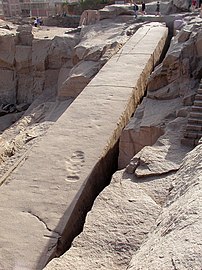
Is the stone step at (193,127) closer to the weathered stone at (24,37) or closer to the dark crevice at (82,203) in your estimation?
the dark crevice at (82,203)

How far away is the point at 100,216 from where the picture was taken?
130 inches

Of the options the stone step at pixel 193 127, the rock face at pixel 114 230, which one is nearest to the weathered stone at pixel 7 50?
the stone step at pixel 193 127

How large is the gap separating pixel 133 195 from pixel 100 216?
15.1 inches

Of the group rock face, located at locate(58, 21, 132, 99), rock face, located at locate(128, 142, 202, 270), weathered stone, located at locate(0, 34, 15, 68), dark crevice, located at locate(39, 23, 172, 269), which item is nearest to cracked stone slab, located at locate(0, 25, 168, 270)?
dark crevice, located at locate(39, 23, 172, 269)

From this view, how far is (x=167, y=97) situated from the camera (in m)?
5.38

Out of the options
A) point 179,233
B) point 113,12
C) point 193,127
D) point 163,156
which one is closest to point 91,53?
point 113,12

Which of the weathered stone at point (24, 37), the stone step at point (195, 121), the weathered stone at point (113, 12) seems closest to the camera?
the stone step at point (195, 121)

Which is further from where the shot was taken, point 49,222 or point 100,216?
point 49,222

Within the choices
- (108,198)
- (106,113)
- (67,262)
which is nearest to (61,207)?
(108,198)

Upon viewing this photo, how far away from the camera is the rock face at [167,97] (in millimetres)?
4801

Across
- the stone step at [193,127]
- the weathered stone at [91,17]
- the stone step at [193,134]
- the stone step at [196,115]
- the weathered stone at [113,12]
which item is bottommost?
the stone step at [193,134]

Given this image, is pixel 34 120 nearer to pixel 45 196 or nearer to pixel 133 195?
pixel 45 196

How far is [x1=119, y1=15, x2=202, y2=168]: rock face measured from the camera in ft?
15.8

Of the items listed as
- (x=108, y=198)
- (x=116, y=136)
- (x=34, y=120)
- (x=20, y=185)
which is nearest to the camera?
(x=108, y=198)
